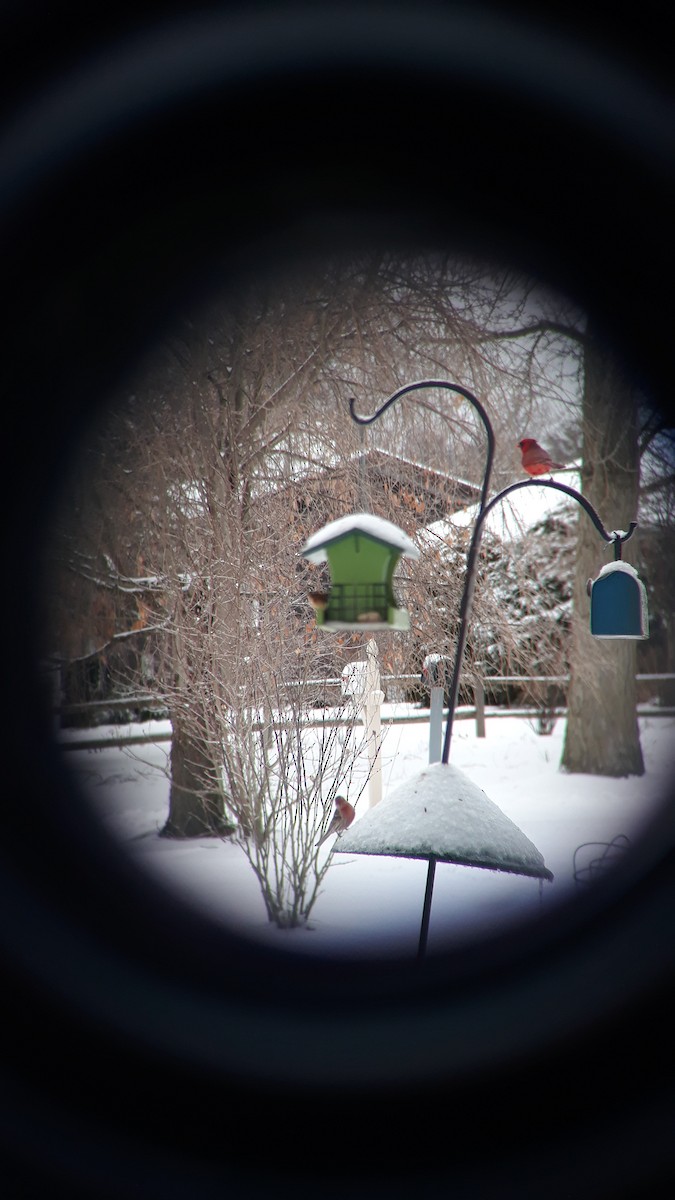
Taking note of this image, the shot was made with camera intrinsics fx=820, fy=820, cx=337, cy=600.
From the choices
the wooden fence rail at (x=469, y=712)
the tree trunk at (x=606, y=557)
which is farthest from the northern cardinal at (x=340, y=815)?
the tree trunk at (x=606, y=557)

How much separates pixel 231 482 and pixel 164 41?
1850mm

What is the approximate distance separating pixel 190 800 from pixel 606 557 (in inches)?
129

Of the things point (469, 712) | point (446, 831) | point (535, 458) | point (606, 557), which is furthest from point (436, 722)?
point (469, 712)

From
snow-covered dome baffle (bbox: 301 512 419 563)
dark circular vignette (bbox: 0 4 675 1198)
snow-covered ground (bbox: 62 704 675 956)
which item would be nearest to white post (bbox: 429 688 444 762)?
snow-covered ground (bbox: 62 704 675 956)

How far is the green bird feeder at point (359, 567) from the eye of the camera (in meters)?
1.59

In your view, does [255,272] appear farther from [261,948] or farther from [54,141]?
[261,948]

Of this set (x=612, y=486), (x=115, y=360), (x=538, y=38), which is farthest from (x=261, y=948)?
(x=612, y=486)

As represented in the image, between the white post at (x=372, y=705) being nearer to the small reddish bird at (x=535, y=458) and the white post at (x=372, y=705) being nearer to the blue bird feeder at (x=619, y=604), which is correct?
the small reddish bird at (x=535, y=458)

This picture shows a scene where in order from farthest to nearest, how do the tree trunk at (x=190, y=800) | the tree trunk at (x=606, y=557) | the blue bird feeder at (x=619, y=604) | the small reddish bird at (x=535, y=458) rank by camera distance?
1. the tree trunk at (x=606, y=557)
2. the tree trunk at (x=190, y=800)
3. the small reddish bird at (x=535, y=458)
4. the blue bird feeder at (x=619, y=604)

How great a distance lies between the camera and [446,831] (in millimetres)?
1585

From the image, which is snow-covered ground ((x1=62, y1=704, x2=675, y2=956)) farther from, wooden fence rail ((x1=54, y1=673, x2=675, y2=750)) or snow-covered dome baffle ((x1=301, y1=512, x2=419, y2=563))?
snow-covered dome baffle ((x1=301, y1=512, x2=419, y2=563))

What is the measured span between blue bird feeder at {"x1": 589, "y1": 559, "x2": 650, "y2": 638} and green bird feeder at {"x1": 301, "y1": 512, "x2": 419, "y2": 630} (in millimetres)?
438

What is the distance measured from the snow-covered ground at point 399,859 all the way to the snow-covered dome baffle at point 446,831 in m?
1.73

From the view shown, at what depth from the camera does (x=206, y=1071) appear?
2.09 metres
